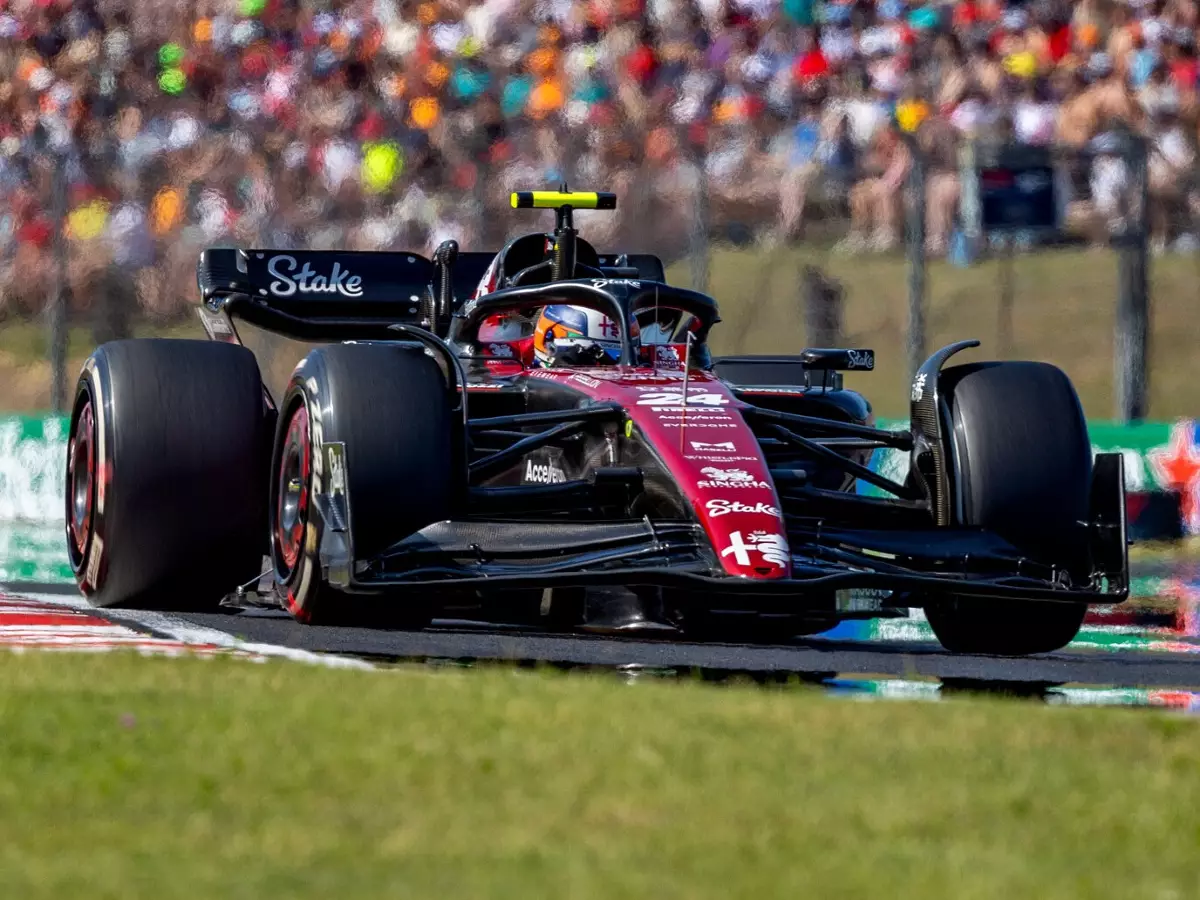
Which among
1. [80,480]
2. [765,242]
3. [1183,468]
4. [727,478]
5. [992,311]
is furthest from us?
[992,311]

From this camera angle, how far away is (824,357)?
8.62m

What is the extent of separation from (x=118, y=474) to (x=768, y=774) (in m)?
4.41

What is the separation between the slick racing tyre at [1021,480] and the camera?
24.4 feet

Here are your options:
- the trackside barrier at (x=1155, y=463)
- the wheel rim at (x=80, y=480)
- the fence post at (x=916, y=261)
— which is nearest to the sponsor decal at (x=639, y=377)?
the wheel rim at (x=80, y=480)

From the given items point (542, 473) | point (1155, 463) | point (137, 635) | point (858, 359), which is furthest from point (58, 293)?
point (137, 635)

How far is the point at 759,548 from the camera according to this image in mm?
6547

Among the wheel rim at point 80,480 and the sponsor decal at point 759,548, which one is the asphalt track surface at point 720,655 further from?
the wheel rim at point 80,480

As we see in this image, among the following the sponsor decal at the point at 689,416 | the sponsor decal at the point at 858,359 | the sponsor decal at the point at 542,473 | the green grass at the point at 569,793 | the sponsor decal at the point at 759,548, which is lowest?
the green grass at the point at 569,793

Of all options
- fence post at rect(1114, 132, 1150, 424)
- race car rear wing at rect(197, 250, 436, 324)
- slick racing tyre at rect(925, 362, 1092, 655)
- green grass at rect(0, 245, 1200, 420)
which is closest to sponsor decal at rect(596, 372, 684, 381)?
slick racing tyre at rect(925, 362, 1092, 655)

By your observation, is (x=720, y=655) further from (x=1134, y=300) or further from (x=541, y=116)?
(x=541, y=116)

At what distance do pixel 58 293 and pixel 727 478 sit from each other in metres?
9.77

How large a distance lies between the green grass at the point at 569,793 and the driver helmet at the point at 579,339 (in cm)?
328

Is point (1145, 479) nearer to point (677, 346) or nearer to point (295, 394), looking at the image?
point (677, 346)

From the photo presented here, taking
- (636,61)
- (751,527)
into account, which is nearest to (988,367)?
(751,527)
